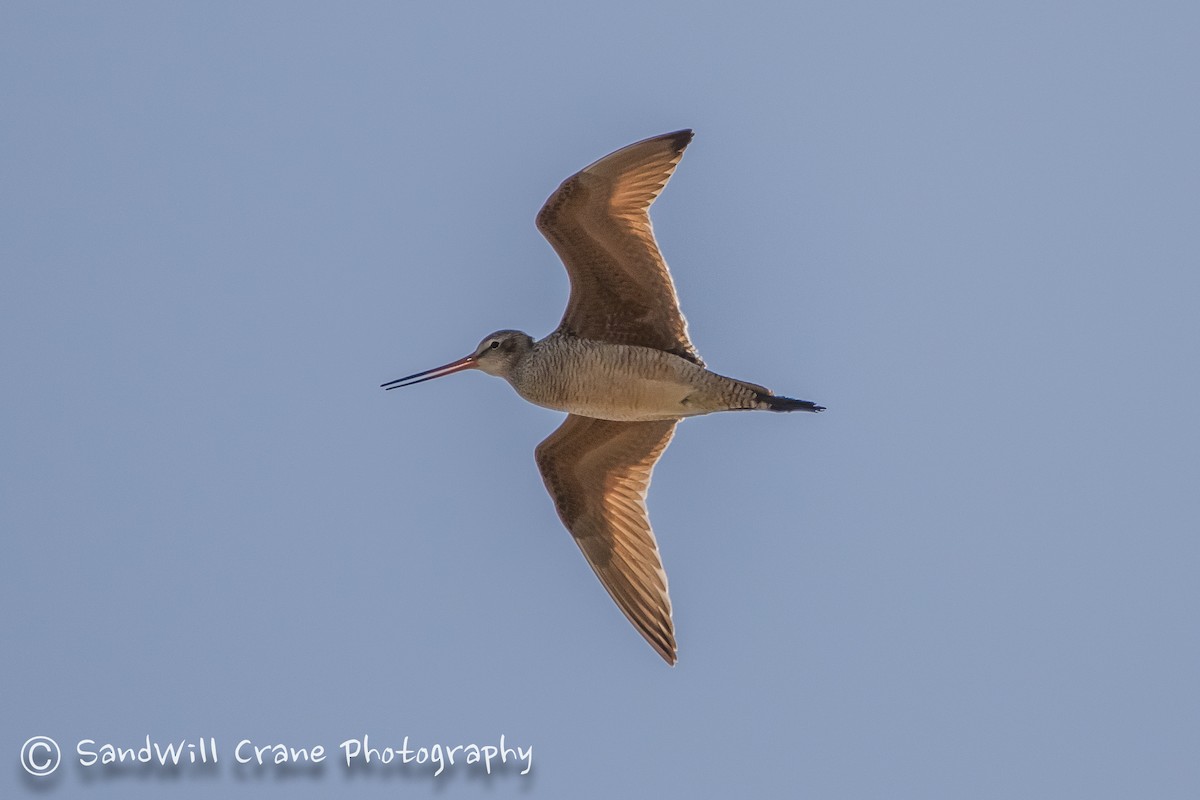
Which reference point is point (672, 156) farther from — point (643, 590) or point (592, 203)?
point (643, 590)

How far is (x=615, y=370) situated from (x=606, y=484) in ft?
3.18

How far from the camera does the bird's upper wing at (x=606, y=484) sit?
10164 mm

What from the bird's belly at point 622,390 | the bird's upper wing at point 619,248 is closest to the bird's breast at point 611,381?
the bird's belly at point 622,390

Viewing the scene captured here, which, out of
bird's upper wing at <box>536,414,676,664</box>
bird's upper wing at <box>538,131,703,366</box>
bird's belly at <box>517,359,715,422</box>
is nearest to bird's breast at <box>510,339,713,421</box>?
bird's belly at <box>517,359,715,422</box>

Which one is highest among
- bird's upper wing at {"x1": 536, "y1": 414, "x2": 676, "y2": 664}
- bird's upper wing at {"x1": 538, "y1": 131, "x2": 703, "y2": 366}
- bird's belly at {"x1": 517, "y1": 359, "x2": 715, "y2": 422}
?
bird's upper wing at {"x1": 538, "y1": 131, "x2": 703, "y2": 366}

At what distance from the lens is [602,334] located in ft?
32.2

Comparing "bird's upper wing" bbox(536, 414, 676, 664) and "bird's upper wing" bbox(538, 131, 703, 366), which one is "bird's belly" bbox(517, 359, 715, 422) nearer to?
"bird's upper wing" bbox(538, 131, 703, 366)

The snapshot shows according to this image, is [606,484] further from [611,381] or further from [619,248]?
[619,248]

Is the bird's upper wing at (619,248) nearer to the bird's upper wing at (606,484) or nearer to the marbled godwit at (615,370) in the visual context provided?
the marbled godwit at (615,370)

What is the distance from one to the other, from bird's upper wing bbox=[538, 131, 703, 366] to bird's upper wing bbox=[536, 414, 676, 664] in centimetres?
73

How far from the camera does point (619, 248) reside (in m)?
9.59

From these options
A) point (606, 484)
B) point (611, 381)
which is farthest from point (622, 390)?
point (606, 484)

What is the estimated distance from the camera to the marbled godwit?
31.2 ft

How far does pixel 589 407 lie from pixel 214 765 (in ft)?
10.4
